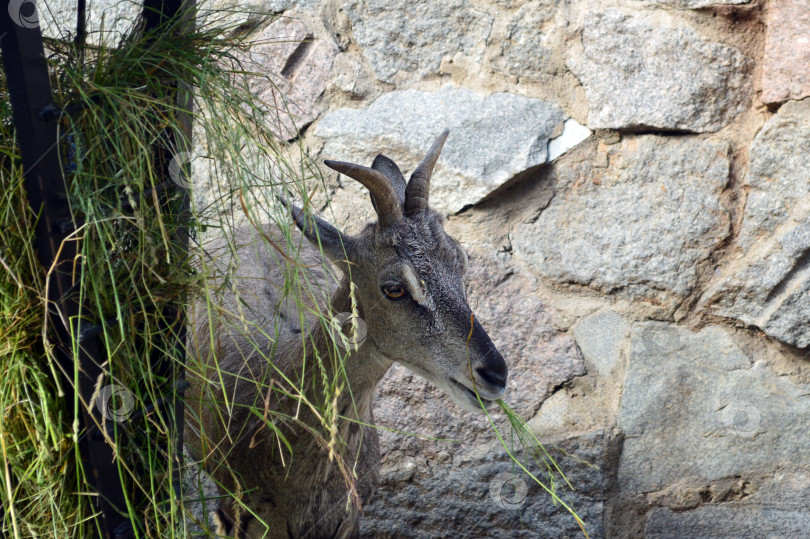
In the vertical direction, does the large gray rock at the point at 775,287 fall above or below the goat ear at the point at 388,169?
below

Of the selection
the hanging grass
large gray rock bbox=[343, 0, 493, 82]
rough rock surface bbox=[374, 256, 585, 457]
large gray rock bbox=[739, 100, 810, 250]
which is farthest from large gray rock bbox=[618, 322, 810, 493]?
the hanging grass

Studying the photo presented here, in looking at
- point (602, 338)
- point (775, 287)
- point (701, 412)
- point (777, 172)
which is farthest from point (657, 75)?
point (701, 412)

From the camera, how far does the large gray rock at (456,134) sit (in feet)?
9.74

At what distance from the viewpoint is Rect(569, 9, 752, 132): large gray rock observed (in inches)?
110

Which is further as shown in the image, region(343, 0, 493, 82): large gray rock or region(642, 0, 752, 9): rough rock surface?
region(343, 0, 493, 82): large gray rock

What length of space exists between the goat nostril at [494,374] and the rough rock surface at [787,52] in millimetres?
1404

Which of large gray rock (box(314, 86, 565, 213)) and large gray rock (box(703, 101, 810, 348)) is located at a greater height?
large gray rock (box(314, 86, 565, 213))

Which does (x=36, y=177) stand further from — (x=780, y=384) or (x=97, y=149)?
(x=780, y=384)

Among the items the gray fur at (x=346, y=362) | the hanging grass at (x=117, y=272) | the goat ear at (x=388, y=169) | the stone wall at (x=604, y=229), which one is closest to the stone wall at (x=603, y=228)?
the stone wall at (x=604, y=229)

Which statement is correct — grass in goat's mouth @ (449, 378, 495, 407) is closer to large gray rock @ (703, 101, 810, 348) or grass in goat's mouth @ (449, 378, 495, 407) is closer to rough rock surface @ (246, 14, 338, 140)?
large gray rock @ (703, 101, 810, 348)

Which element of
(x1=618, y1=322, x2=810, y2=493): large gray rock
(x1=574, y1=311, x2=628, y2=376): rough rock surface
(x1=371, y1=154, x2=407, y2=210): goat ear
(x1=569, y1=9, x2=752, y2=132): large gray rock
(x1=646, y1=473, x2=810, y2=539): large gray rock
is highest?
(x1=569, y1=9, x2=752, y2=132): large gray rock

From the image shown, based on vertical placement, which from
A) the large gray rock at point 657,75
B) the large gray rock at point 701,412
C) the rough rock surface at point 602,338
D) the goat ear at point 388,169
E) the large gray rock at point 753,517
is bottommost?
the large gray rock at point 753,517

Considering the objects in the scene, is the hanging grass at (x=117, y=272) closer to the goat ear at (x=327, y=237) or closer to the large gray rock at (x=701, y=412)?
the goat ear at (x=327, y=237)

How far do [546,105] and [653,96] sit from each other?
0.37m
